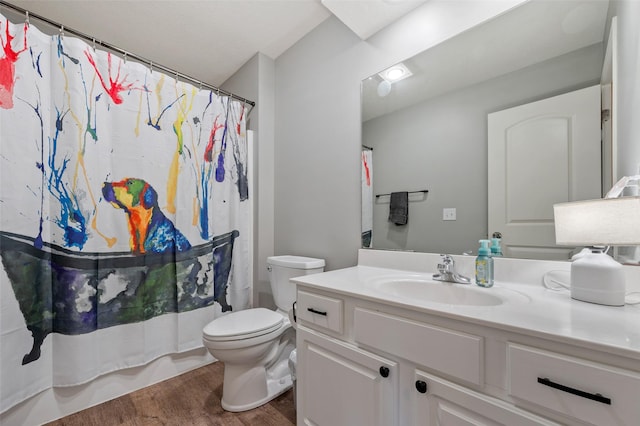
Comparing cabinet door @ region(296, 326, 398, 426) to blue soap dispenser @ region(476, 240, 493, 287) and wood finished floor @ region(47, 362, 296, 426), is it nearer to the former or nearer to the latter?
wood finished floor @ region(47, 362, 296, 426)

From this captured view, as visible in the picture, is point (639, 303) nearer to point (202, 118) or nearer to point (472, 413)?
point (472, 413)

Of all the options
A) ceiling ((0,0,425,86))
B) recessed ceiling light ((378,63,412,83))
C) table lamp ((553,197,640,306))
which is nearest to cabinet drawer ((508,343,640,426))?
table lamp ((553,197,640,306))

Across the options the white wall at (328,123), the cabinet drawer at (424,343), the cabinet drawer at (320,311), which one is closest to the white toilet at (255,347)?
the white wall at (328,123)

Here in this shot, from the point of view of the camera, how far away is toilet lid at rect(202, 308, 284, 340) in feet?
4.60

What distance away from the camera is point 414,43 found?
1438 mm

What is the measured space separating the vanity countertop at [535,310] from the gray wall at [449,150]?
223 mm

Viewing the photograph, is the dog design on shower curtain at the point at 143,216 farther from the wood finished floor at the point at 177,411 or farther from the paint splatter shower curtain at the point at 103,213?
the wood finished floor at the point at 177,411

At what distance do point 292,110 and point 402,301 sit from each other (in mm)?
1701

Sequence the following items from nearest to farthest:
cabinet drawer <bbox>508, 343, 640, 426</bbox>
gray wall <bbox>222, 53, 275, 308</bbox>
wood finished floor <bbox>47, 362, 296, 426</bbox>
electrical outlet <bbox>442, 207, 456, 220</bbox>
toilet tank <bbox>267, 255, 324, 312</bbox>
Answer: cabinet drawer <bbox>508, 343, 640, 426</bbox>
electrical outlet <bbox>442, 207, 456, 220</bbox>
wood finished floor <bbox>47, 362, 296, 426</bbox>
toilet tank <bbox>267, 255, 324, 312</bbox>
gray wall <bbox>222, 53, 275, 308</bbox>

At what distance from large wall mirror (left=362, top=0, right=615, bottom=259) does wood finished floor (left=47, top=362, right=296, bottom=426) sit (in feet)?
3.42

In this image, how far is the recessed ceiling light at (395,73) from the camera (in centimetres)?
148

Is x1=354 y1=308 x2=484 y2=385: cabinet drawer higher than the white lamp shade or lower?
lower

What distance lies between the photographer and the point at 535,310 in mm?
763

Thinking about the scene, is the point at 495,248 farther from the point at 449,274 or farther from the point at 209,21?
the point at 209,21
